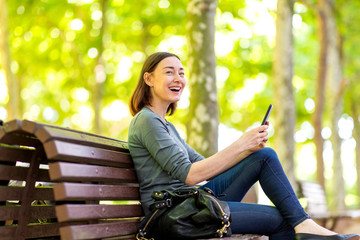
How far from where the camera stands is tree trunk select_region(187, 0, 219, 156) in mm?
6883

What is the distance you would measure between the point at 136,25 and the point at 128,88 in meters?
2.30

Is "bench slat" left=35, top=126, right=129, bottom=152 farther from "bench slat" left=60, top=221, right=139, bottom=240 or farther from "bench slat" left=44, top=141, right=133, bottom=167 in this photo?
"bench slat" left=60, top=221, right=139, bottom=240

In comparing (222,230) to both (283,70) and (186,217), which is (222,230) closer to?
(186,217)

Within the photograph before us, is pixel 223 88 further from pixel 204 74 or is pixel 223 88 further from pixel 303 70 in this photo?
pixel 204 74

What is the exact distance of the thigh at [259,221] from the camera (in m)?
3.47

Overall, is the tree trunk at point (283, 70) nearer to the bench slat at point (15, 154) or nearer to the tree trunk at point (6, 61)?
the tree trunk at point (6, 61)

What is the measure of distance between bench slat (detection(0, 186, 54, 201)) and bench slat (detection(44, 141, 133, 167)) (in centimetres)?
48

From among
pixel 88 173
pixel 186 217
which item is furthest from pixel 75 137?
pixel 186 217

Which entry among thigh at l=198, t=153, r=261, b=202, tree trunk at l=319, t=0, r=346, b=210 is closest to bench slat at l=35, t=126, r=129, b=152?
thigh at l=198, t=153, r=261, b=202

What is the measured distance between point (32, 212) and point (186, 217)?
0.99 meters

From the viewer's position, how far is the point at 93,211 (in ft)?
9.93

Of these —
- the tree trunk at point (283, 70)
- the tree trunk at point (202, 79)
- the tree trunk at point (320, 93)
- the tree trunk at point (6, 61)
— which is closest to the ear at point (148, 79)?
the tree trunk at point (202, 79)

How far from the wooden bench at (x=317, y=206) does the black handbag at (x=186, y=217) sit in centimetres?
462

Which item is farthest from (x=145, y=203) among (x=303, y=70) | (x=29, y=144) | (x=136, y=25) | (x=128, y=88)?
(x=303, y=70)
